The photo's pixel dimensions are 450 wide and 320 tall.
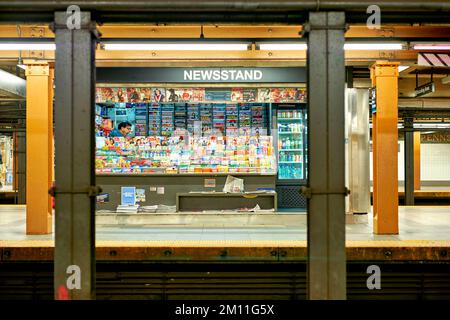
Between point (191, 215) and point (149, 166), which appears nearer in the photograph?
point (191, 215)

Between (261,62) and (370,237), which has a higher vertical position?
(261,62)

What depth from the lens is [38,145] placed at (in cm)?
655

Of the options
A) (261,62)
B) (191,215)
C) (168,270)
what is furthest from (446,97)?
(168,270)

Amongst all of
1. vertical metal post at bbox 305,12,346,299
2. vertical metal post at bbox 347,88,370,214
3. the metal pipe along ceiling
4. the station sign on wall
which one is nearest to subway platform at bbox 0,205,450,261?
vertical metal post at bbox 347,88,370,214

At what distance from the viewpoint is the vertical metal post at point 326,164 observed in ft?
10.3

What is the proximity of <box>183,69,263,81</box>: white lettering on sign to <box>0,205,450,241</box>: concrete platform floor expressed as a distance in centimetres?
258

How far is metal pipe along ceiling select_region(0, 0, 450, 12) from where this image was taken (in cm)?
305

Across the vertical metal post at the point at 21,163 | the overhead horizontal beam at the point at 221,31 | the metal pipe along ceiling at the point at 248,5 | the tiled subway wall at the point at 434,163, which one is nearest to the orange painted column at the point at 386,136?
the overhead horizontal beam at the point at 221,31

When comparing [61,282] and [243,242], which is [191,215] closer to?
[243,242]

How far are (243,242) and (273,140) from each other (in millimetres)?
3685

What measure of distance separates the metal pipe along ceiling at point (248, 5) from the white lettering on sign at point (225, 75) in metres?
3.80

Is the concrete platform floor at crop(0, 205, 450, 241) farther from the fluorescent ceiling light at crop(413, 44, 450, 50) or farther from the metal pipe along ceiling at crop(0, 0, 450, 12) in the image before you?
the metal pipe along ceiling at crop(0, 0, 450, 12)

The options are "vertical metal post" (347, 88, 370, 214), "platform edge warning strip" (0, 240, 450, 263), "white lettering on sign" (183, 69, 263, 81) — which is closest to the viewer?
"platform edge warning strip" (0, 240, 450, 263)

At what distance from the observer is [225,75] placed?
6.90 metres
